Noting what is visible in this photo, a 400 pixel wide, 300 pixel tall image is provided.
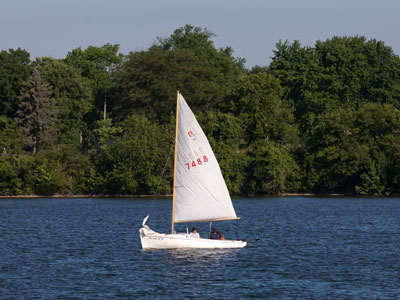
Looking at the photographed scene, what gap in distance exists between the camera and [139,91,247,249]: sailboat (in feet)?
167

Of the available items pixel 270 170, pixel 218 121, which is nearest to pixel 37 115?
pixel 218 121

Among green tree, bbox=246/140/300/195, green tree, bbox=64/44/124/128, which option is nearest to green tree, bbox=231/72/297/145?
green tree, bbox=246/140/300/195

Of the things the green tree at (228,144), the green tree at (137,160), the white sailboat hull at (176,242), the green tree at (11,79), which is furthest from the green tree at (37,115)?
the white sailboat hull at (176,242)

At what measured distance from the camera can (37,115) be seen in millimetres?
140500

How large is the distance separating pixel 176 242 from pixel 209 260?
3.70 meters

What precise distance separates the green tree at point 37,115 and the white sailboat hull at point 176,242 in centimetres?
8843

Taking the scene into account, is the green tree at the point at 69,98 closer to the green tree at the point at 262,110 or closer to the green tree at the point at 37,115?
the green tree at the point at 37,115

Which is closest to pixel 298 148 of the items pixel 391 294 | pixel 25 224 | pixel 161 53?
pixel 161 53

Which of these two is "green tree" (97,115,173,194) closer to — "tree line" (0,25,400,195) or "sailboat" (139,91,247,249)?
"tree line" (0,25,400,195)

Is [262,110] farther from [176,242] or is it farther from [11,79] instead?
[176,242]

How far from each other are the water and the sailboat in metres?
0.87

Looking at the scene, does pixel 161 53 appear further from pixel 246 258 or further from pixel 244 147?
pixel 246 258

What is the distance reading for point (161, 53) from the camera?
469 ft

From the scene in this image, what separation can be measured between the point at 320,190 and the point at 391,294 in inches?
3414
